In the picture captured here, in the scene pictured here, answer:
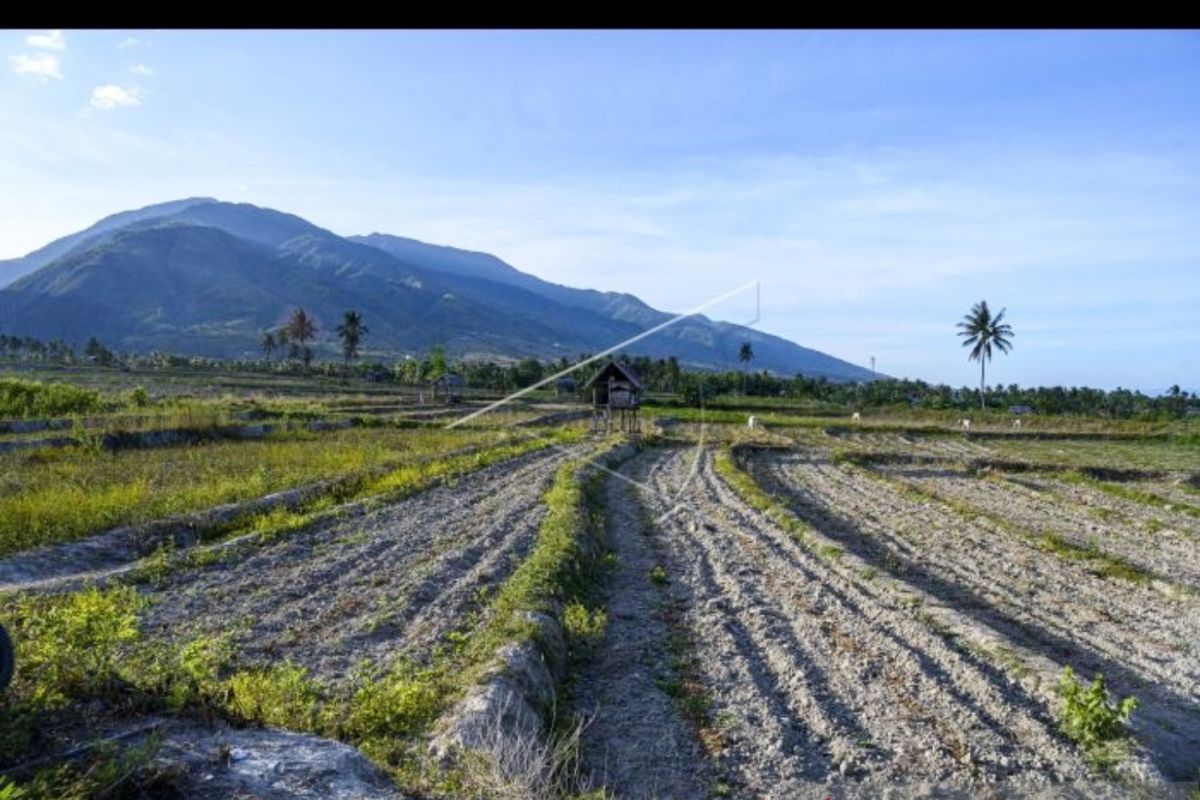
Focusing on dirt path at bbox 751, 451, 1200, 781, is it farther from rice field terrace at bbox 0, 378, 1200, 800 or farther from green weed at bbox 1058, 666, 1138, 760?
green weed at bbox 1058, 666, 1138, 760

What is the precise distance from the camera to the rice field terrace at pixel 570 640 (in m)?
5.47

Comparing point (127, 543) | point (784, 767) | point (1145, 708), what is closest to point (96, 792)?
point (784, 767)

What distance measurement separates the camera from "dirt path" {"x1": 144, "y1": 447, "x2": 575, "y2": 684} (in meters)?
8.55

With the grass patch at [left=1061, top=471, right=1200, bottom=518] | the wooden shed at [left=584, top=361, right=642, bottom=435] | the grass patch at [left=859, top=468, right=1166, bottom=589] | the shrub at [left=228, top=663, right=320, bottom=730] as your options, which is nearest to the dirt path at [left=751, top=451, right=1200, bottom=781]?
the grass patch at [left=859, top=468, right=1166, bottom=589]

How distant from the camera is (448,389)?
72.5 m

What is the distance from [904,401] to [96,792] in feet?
318

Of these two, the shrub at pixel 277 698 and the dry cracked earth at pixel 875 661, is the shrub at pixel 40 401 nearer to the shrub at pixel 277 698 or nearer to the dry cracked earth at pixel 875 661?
the dry cracked earth at pixel 875 661

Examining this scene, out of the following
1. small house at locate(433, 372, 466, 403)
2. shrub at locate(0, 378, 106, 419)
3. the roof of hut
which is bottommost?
shrub at locate(0, 378, 106, 419)

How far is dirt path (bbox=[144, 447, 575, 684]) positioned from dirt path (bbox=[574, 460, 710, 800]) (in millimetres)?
1880

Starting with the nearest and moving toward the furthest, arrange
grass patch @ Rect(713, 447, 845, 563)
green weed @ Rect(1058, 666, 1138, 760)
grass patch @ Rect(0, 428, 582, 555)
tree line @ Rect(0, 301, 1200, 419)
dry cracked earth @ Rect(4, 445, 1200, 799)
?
1. dry cracked earth @ Rect(4, 445, 1200, 799)
2. green weed @ Rect(1058, 666, 1138, 760)
3. grass patch @ Rect(0, 428, 582, 555)
4. grass patch @ Rect(713, 447, 845, 563)
5. tree line @ Rect(0, 301, 1200, 419)

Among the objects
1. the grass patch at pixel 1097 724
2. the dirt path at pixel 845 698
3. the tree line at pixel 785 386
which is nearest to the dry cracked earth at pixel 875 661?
the dirt path at pixel 845 698

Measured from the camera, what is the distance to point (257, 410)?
41531 mm

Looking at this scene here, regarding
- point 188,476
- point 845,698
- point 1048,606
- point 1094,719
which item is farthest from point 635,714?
point 188,476

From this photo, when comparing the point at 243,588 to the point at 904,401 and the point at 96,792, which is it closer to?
the point at 96,792
